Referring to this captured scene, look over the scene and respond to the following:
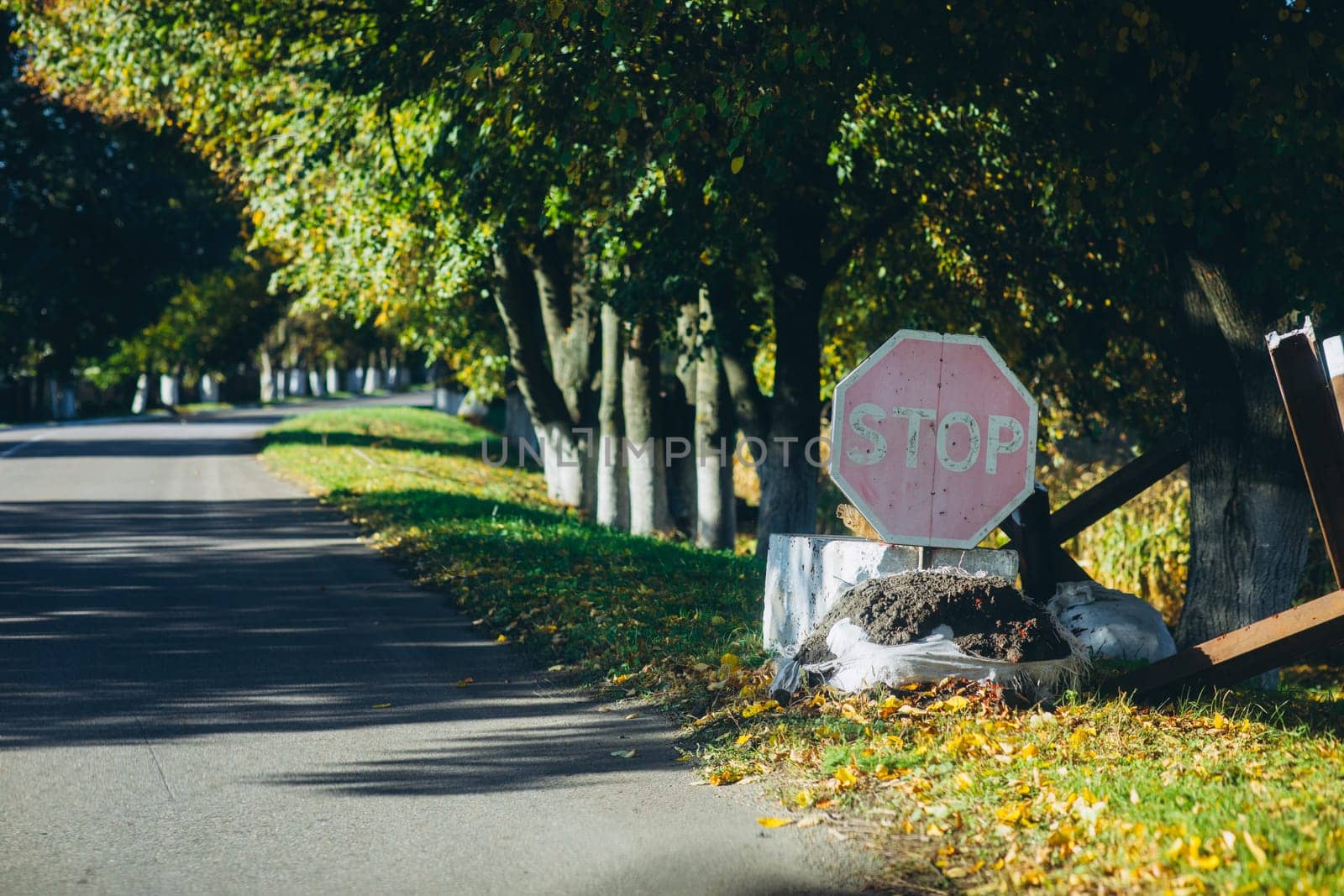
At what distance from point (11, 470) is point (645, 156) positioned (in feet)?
46.1

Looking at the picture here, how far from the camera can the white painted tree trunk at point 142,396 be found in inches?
2003

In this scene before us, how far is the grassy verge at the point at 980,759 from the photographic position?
4.27 m

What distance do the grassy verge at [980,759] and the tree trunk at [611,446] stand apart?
24.2 feet

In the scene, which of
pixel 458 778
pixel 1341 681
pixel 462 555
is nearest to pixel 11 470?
pixel 462 555

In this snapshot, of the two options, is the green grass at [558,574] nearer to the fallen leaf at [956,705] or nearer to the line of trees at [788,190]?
the fallen leaf at [956,705]

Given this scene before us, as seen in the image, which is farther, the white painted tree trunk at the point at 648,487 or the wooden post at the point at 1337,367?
the white painted tree trunk at the point at 648,487

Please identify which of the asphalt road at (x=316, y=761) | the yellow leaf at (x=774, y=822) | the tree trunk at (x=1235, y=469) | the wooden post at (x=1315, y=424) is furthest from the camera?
the tree trunk at (x=1235, y=469)

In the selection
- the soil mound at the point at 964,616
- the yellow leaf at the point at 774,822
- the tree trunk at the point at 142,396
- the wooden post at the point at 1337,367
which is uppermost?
the tree trunk at the point at 142,396

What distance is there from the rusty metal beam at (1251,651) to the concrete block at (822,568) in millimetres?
931

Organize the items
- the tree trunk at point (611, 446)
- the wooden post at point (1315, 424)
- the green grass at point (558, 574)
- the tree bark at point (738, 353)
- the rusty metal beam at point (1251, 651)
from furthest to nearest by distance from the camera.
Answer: the tree trunk at point (611, 446) < the tree bark at point (738, 353) < the green grass at point (558, 574) < the wooden post at point (1315, 424) < the rusty metal beam at point (1251, 651)

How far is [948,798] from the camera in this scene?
5.06 metres

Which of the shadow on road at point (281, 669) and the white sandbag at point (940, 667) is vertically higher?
the white sandbag at point (940, 667)

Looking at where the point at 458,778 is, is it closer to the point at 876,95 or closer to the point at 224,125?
the point at 876,95

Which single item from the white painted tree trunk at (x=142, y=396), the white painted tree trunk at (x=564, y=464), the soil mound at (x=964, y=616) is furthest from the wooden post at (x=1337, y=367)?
the white painted tree trunk at (x=142, y=396)
